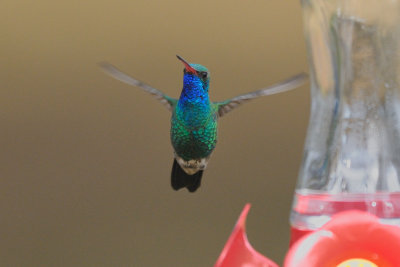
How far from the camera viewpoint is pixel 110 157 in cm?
300

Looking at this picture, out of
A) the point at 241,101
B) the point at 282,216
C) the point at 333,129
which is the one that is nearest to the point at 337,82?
the point at 333,129

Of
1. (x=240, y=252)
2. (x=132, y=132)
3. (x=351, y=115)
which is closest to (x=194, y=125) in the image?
(x=351, y=115)

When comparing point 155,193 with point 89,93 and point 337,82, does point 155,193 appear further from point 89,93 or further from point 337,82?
point 337,82

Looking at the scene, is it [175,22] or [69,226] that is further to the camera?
[69,226]

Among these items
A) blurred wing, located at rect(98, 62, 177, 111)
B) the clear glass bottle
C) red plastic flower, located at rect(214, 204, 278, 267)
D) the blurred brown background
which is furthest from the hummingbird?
the blurred brown background

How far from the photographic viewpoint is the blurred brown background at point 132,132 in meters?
2.67

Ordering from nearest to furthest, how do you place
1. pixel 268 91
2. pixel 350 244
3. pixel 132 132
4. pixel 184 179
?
1. pixel 350 244
2. pixel 268 91
3. pixel 184 179
4. pixel 132 132

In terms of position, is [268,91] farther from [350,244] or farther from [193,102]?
[350,244]

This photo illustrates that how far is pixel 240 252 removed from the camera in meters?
0.84

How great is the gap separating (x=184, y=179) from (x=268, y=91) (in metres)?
0.41

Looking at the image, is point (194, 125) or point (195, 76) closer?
point (195, 76)

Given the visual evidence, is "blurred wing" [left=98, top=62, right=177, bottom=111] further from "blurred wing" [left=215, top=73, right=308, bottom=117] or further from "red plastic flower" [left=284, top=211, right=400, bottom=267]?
"red plastic flower" [left=284, top=211, right=400, bottom=267]

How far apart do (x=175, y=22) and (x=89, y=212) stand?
1128 millimetres

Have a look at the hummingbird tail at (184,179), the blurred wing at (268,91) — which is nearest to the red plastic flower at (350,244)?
the blurred wing at (268,91)
